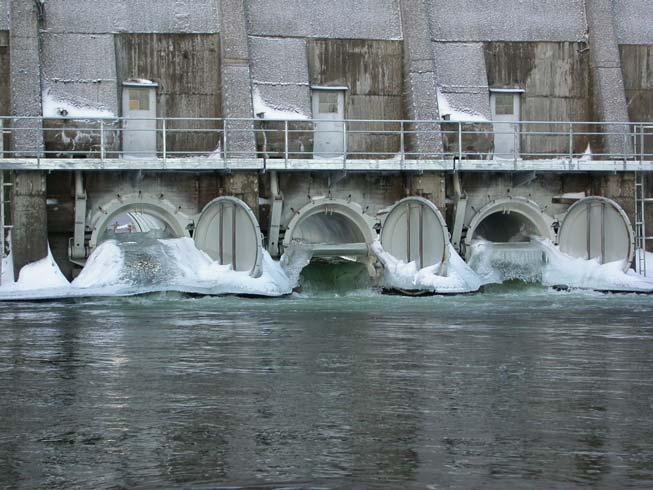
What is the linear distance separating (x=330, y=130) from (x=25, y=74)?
767cm

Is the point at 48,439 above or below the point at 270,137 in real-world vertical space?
below

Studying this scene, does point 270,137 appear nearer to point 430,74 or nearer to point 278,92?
point 278,92

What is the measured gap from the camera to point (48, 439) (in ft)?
35.6

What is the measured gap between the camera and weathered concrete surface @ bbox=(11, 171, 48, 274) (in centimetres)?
2689

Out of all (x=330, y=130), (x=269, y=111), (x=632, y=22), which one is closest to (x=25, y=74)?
(x=269, y=111)

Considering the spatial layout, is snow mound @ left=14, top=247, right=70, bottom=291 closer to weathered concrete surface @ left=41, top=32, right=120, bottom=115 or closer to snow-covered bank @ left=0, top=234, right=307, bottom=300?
snow-covered bank @ left=0, top=234, right=307, bottom=300

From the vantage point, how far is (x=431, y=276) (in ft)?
92.2

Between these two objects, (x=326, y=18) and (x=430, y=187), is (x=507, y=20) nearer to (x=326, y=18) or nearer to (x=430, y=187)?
(x=326, y=18)

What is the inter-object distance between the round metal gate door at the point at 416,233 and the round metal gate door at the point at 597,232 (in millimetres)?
3751

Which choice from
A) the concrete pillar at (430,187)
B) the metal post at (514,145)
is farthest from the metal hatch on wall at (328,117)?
the metal post at (514,145)

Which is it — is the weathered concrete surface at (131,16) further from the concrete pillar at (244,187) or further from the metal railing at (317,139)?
the concrete pillar at (244,187)

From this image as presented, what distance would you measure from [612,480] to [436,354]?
741 centimetres

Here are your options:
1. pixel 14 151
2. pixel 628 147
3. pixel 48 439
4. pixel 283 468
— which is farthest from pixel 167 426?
pixel 628 147

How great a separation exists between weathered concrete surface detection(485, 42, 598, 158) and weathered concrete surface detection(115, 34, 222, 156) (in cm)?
773
